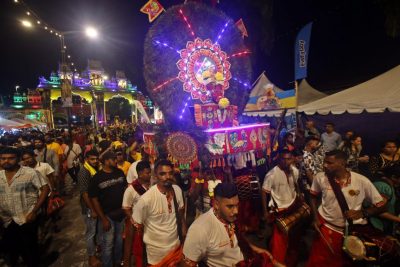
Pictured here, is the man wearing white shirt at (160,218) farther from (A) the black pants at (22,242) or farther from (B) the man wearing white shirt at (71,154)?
(B) the man wearing white shirt at (71,154)

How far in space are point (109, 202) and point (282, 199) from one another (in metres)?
3.20

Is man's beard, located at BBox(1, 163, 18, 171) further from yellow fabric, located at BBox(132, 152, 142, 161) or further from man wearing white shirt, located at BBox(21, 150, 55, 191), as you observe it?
yellow fabric, located at BBox(132, 152, 142, 161)

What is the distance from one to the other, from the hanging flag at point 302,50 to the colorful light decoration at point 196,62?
199 inches

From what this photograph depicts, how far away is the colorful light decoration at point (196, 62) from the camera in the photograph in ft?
19.6

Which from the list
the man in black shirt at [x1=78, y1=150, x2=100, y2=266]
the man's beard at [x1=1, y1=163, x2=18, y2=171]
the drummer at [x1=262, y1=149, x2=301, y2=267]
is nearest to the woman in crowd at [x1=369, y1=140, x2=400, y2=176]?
the drummer at [x1=262, y1=149, x2=301, y2=267]

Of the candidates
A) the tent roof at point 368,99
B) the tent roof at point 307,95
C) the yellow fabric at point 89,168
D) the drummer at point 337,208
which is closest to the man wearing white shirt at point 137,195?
the yellow fabric at point 89,168

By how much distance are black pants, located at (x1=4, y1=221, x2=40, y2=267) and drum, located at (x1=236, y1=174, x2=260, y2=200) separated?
13.6ft

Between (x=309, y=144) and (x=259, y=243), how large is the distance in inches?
108

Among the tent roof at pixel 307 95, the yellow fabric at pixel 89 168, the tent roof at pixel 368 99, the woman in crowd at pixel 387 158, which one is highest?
the tent roof at pixel 307 95

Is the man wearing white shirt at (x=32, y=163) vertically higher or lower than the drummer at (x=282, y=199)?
higher

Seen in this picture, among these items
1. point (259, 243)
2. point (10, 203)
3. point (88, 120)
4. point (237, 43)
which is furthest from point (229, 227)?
point (88, 120)

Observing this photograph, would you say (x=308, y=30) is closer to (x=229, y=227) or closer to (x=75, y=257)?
(x=229, y=227)

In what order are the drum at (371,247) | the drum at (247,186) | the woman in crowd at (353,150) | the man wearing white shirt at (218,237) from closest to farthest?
the man wearing white shirt at (218,237) → the drum at (371,247) → the drum at (247,186) → the woman in crowd at (353,150)

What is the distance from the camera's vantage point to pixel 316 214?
158 inches
